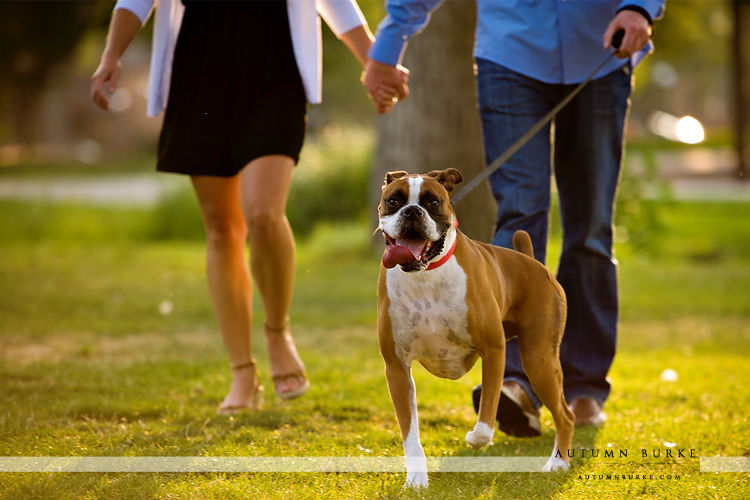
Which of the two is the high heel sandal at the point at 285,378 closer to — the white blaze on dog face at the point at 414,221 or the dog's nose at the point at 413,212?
the white blaze on dog face at the point at 414,221

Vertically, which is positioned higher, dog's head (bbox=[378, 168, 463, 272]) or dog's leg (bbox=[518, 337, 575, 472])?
dog's head (bbox=[378, 168, 463, 272])

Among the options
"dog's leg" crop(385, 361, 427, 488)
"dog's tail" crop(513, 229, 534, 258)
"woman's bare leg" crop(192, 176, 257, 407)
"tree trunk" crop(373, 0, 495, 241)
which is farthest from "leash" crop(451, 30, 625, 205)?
"tree trunk" crop(373, 0, 495, 241)

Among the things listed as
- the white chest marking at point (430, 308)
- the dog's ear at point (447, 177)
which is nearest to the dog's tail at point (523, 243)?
the dog's ear at point (447, 177)

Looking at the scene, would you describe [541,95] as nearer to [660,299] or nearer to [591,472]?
[591,472]

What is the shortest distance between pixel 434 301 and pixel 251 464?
97 centimetres

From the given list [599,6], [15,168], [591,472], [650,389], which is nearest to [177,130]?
[599,6]

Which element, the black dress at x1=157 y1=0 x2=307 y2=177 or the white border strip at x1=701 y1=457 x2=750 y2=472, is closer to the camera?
the white border strip at x1=701 y1=457 x2=750 y2=472

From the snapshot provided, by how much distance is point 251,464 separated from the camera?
347 cm

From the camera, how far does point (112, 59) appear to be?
4363mm

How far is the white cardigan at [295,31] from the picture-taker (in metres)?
4.39

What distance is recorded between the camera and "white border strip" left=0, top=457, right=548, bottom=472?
11.0 ft

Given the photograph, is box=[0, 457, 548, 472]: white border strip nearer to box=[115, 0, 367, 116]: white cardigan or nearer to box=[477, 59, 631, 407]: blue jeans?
box=[477, 59, 631, 407]: blue jeans

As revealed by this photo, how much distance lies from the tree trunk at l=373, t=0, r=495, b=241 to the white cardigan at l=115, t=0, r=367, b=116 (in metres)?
4.44

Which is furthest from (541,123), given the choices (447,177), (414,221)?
(414,221)
